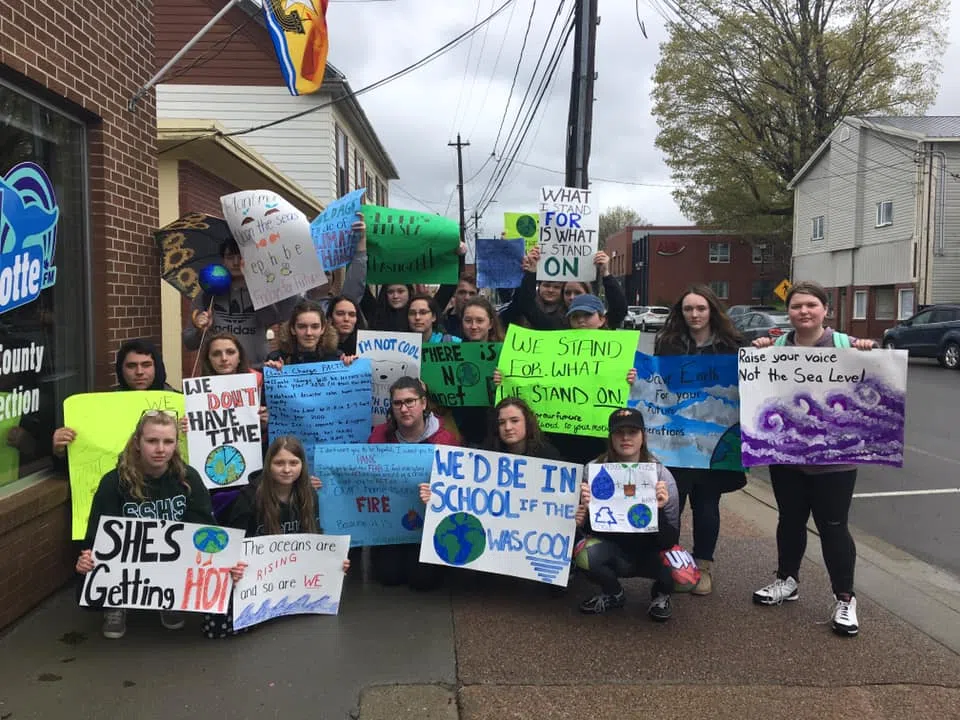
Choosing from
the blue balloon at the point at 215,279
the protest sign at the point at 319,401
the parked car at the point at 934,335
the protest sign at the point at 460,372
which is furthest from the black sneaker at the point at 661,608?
the parked car at the point at 934,335

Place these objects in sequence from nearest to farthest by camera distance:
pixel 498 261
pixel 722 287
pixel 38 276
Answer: pixel 38 276 → pixel 498 261 → pixel 722 287

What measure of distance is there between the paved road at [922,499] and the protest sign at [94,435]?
16.9ft

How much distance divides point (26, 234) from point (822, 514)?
4.33m

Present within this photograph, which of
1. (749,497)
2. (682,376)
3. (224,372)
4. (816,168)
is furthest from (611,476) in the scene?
(816,168)

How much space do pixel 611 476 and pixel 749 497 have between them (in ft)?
12.1

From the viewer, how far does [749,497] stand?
7207mm

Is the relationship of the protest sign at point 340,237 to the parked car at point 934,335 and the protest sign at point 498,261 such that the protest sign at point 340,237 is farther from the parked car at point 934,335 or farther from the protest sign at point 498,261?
the parked car at point 934,335

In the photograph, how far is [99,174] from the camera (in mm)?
4863

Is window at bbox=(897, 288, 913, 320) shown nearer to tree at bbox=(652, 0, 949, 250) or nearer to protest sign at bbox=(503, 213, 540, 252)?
tree at bbox=(652, 0, 949, 250)

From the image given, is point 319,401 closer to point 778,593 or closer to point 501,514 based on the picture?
point 501,514

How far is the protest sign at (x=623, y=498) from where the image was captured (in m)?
3.98

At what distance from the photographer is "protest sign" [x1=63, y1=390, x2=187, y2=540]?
4.14 meters

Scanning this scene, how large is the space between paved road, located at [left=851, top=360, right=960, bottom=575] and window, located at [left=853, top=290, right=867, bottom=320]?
21.9m

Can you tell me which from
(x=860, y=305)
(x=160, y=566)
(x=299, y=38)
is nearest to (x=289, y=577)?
(x=160, y=566)
